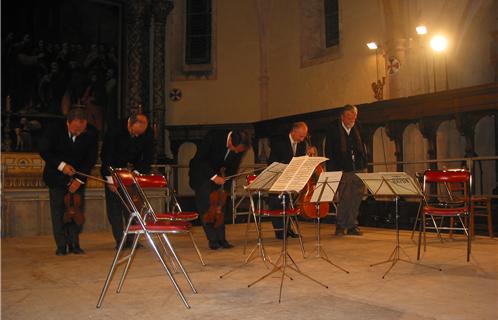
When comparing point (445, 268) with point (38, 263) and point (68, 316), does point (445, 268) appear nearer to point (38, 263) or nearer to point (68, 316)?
point (68, 316)

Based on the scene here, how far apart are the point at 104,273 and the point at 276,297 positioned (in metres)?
1.82

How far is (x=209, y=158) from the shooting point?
621cm

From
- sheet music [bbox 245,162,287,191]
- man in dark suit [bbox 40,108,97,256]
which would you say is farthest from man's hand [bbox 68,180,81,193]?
sheet music [bbox 245,162,287,191]

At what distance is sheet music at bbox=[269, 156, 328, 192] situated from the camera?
161 inches

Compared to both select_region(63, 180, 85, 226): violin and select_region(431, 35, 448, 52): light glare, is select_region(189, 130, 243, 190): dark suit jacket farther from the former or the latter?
select_region(431, 35, 448, 52): light glare

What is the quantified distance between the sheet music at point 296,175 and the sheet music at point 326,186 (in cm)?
92

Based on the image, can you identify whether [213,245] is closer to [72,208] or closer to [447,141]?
[72,208]

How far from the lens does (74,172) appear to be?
579cm

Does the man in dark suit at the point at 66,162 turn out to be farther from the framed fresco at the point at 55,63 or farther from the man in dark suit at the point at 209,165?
the framed fresco at the point at 55,63

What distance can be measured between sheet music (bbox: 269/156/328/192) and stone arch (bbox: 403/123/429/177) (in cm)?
747

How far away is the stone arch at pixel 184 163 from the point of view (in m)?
15.6

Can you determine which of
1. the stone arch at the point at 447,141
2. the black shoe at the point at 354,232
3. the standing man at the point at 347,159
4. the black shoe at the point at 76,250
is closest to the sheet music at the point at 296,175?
the black shoe at the point at 76,250

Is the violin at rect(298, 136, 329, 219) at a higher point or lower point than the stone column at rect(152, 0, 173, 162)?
Answer: lower

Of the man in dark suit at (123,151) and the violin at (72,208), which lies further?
the man in dark suit at (123,151)
